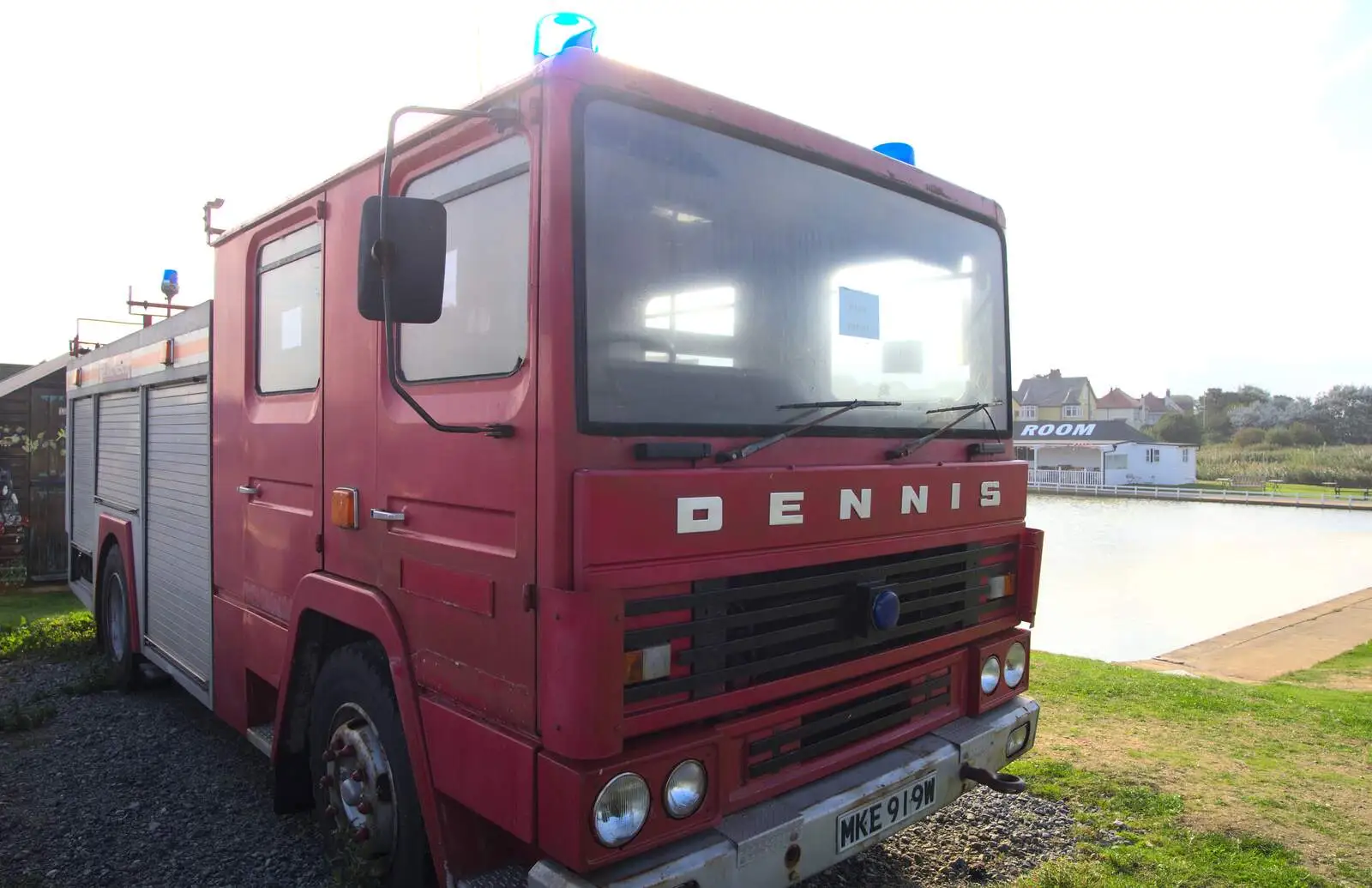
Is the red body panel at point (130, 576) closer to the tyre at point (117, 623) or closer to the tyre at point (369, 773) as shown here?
the tyre at point (117, 623)

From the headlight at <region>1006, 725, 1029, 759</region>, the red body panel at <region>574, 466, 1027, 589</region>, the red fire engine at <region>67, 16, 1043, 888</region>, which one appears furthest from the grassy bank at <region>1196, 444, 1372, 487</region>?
the red body panel at <region>574, 466, 1027, 589</region>

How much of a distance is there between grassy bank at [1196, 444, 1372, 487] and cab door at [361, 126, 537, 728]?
183ft

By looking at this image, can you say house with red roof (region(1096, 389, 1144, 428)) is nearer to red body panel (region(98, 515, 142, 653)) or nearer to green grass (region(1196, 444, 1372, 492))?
green grass (region(1196, 444, 1372, 492))

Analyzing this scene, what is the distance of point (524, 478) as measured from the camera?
227 centimetres

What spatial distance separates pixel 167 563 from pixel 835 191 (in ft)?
14.0

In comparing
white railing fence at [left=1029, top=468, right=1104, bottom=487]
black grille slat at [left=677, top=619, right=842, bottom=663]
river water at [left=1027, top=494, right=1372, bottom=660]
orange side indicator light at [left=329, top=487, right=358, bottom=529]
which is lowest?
river water at [left=1027, top=494, right=1372, bottom=660]

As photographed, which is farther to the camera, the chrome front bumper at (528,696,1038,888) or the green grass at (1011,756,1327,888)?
the green grass at (1011,756,1327,888)

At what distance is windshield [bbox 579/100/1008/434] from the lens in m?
2.33

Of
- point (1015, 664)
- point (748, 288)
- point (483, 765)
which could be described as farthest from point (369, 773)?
point (1015, 664)

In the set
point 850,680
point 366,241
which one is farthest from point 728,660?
point 366,241

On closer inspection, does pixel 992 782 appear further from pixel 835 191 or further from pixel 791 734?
pixel 835 191

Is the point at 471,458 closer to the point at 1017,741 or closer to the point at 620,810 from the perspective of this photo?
the point at 620,810

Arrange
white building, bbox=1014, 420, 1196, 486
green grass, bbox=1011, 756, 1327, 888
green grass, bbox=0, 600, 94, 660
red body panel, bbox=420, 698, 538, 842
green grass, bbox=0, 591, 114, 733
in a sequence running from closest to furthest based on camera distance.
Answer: red body panel, bbox=420, 698, 538, 842, green grass, bbox=1011, 756, 1327, 888, green grass, bbox=0, 591, 114, 733, green grass, bbox=0, 600, 94, 660, white building, bbox=1014, 420, 1196, 486

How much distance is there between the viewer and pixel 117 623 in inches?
239
